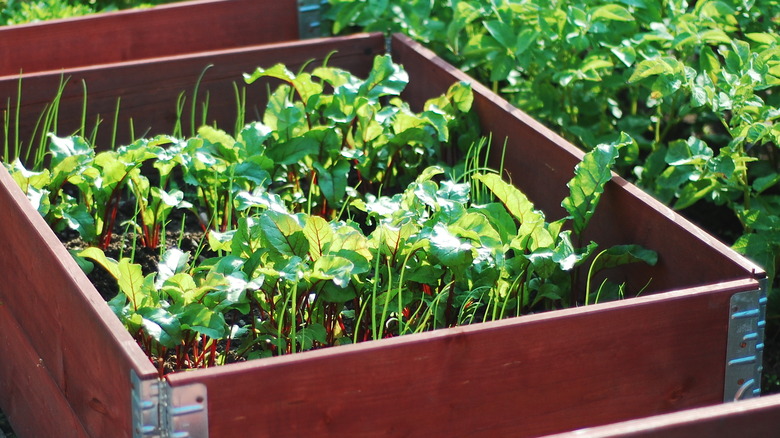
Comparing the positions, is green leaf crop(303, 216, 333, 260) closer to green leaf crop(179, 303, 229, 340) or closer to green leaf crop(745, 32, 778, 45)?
green leaf crop(179, 303, 229, 340)

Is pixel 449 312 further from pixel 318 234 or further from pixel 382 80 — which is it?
pixel 382 80

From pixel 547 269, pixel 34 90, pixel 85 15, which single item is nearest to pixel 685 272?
pixel 547 269

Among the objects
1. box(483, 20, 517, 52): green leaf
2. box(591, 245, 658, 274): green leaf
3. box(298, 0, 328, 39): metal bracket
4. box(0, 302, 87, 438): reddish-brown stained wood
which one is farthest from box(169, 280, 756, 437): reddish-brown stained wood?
box(298, 0, 328, 39): metal bracket

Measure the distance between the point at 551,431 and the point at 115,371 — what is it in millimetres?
807

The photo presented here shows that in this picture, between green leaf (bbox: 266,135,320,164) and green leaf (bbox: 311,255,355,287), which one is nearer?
green leaf (bbox: 311,255,355,287)

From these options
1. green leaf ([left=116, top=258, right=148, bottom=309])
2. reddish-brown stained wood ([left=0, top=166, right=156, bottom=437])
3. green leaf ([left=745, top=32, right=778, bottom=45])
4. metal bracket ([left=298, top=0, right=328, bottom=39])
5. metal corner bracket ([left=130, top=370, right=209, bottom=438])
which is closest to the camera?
metal corner bracket ([left=130, top=370, right=209, bottom=438])

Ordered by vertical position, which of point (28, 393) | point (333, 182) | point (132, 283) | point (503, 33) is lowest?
point (28, 393)

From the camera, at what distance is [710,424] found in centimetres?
153

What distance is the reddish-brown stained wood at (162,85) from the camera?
320 centimetres

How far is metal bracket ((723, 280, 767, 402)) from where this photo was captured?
1968mm

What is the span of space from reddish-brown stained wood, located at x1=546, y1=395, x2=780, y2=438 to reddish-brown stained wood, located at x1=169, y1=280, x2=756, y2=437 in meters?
0.33

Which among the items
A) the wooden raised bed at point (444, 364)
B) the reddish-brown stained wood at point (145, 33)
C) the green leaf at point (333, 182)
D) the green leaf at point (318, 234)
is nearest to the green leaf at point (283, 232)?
the green leaf at point (318, 234)

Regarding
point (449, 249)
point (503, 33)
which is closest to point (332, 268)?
point (449, 249)

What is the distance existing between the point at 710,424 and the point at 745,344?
0.53m
